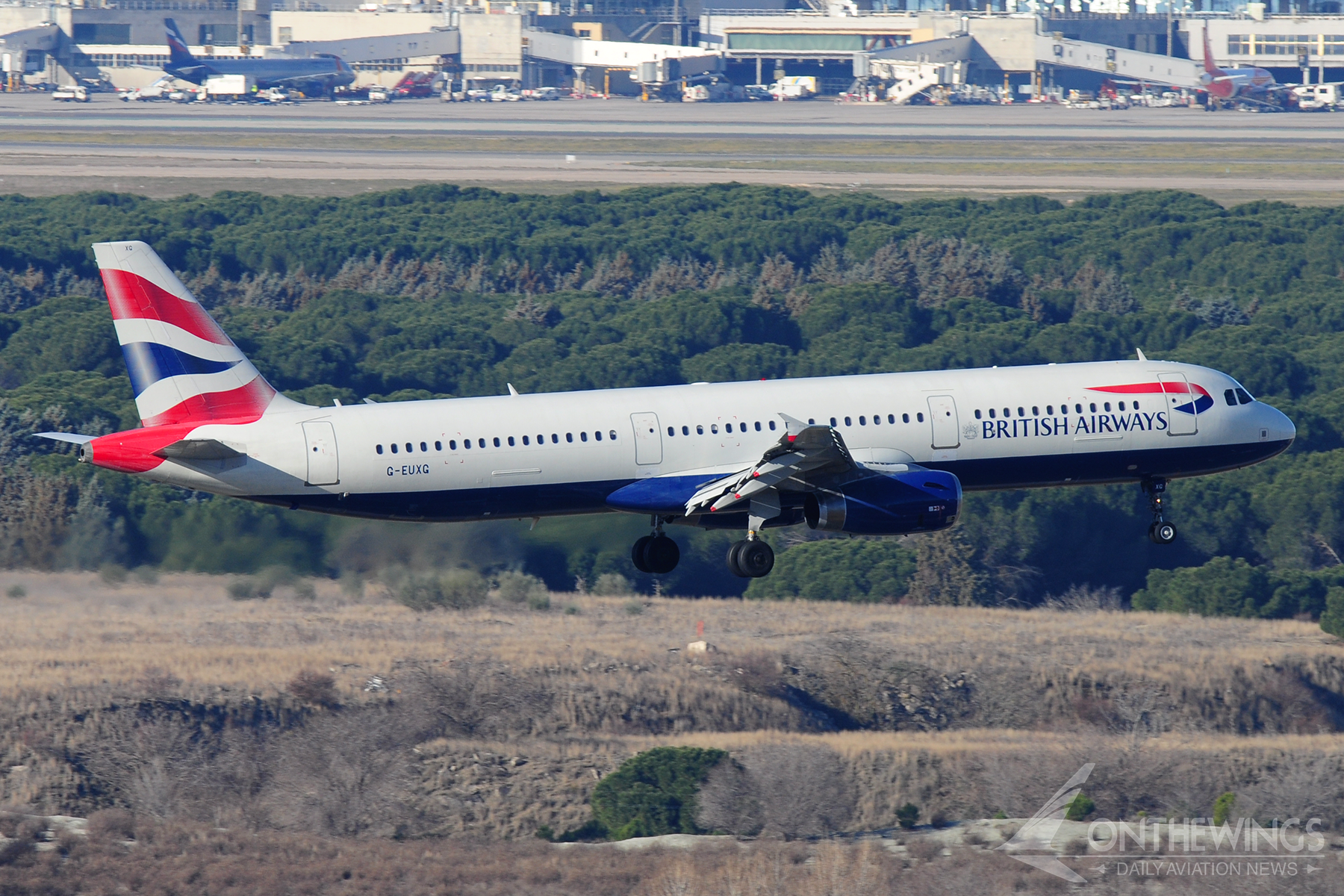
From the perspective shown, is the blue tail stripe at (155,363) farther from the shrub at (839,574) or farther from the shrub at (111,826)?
the shrub at (839,574)

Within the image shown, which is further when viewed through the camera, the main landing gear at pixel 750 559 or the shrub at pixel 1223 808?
the shrub at pixel 1223 808

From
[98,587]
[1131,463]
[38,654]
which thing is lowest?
[38,654]

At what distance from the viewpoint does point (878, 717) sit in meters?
74.1

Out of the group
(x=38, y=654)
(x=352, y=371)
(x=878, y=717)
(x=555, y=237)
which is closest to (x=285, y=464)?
(x=38, y=654)

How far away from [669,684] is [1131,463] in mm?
30666

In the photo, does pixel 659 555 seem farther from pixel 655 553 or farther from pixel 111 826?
pixel 111 826

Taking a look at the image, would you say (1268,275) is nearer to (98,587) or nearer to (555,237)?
(555,237)

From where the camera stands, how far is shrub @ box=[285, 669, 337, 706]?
68000 millimetres

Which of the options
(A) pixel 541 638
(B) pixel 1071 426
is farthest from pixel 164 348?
(A) pixel 541 638

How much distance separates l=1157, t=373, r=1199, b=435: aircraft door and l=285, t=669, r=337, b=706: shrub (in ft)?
116

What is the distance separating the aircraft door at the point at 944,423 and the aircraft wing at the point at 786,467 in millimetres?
2823

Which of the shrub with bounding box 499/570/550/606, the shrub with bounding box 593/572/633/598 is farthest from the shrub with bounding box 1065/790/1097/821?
the shrub with bounding box 499/570/550/606

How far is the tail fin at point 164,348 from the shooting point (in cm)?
4056

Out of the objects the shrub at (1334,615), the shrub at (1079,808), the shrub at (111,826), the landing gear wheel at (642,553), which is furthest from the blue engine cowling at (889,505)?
the shrub at (1334,615)
